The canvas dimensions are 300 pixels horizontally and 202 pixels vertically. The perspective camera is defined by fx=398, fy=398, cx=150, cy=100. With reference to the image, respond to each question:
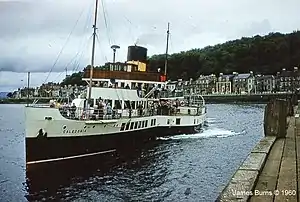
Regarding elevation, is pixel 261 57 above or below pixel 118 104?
above

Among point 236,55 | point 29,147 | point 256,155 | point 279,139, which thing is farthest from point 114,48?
point 236,55

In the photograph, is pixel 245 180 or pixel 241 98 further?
pixel 241 98

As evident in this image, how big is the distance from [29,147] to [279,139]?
15.7 meters

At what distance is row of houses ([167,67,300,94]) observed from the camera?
165625 mm

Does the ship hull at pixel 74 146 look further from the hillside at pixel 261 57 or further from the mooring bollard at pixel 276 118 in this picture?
the hillside at pixel 261 57

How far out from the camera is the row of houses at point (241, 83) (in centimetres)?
16562

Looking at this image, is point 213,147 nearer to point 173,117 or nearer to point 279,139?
point 173,117

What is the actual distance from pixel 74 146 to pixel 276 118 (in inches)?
614

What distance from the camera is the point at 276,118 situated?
11.1m

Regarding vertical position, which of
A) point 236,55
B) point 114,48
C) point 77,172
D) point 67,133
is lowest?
point 77,172

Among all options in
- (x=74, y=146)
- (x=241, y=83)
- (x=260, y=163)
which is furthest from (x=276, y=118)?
(x=241, y=83)

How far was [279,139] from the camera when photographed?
432 inches

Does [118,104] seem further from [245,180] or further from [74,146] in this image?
[245,180]

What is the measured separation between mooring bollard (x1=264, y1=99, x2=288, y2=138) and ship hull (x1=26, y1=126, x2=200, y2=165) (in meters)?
14.8
